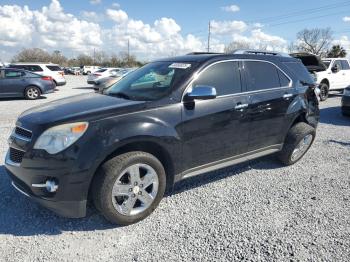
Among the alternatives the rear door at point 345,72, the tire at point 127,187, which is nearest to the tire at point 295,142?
the tire at point 127,187

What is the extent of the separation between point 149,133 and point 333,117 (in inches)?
334

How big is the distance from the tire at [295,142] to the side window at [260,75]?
2.69ft

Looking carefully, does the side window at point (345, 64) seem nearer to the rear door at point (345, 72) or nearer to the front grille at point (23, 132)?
the rear door at point (345, 72)

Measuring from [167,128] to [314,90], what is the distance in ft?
10.7

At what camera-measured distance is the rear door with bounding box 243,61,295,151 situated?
447cm

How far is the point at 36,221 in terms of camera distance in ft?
11.5

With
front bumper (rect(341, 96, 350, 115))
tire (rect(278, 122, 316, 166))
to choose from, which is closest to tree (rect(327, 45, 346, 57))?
front bumper (rect(341, 96, 350, 115))

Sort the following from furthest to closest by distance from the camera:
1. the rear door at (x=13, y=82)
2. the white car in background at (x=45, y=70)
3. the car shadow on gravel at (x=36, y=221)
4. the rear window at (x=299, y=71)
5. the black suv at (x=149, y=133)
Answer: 1. the white car in background at (x=45, y=70)
2. the rear door at (x=13, y=82)
3. the rear window at (x=299, y=71)
4. the car shadow on gravel at (x=36, y=221)
5. the black suv at (x=149, y=133)

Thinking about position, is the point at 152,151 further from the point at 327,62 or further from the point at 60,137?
the point at 327,62

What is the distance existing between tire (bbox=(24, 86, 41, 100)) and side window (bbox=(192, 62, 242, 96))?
12333 millimetres

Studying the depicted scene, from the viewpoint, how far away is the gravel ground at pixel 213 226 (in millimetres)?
3000

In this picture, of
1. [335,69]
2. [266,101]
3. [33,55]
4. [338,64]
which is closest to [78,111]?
[266,101]

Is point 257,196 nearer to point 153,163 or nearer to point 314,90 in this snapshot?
point 153,163

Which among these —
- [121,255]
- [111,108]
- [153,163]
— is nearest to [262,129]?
[153,163]
